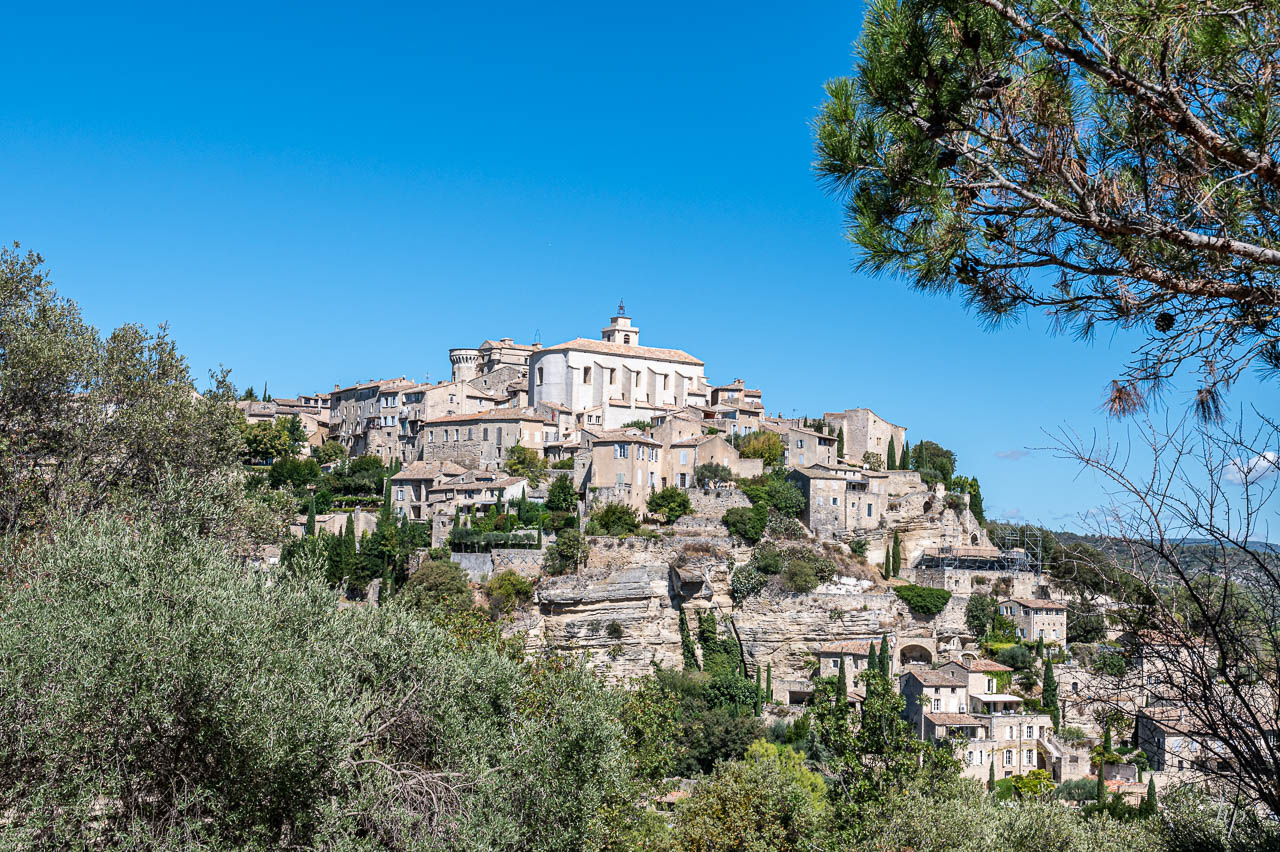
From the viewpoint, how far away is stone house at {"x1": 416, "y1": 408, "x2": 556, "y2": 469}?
59.1 m

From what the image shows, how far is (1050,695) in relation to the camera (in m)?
41.7

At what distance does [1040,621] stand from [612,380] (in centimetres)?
3089

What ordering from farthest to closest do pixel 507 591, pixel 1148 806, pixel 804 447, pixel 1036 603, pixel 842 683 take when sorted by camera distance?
pixel 804 447 < pixel 1036 603 < pixel 507 591 < pixel 842 683 < pixel 1148 806

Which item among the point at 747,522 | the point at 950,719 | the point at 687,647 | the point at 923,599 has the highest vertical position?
the point at 747,522

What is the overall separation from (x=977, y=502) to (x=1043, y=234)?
58.7 m

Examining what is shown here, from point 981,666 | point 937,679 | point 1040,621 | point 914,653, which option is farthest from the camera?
point 1040,621

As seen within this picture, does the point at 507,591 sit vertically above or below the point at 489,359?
below

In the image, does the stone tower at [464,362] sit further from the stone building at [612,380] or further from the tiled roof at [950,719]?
the tiled roof at [950,719]

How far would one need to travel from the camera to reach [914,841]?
18250 mm

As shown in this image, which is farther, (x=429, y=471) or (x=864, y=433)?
(x=864, y=433)

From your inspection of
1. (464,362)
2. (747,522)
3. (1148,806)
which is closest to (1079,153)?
(1148,806)

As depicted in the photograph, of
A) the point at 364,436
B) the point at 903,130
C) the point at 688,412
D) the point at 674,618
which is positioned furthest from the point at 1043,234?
the point at 364,436

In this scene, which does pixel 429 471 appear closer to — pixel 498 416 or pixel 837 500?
pixel 498 416

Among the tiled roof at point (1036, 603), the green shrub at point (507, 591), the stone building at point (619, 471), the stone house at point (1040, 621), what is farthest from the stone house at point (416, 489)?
the stone house at point (1040, 621)
